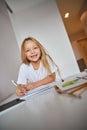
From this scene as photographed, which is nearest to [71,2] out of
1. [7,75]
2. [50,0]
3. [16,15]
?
[50,0]

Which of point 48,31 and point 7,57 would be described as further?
point 48,31

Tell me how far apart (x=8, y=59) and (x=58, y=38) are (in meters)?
0.65

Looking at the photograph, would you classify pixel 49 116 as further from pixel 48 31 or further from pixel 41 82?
pixel 48 31

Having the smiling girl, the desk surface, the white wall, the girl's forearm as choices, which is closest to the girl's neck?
the smiling girl

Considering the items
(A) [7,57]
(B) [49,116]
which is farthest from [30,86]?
(B) [49,116]

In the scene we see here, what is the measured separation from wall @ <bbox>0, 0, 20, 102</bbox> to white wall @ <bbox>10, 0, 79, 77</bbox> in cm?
15

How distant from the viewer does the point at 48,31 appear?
147 cm

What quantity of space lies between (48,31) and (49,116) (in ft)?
3.87

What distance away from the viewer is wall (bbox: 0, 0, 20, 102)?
3.15 ft

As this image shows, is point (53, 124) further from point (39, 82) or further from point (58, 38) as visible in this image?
point (58, 38)

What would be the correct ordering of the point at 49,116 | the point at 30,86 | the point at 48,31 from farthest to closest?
the point at 48,31, the point at 30,86, the point at 49,116

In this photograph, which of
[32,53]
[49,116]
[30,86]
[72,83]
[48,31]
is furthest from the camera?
[48,31]

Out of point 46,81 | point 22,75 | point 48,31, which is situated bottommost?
point 46,81

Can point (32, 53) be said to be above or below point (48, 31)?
below
